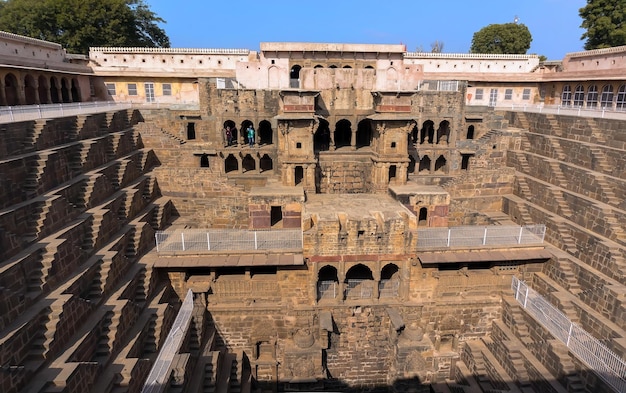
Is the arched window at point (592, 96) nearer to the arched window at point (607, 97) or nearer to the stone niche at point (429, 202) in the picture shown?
the arched window at point (607, 97)

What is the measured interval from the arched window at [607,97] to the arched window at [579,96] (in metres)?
1.83

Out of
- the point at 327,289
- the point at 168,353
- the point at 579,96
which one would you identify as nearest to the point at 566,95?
the point at 579,96

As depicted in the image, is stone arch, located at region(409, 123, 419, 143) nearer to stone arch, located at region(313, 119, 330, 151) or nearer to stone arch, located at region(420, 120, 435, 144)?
stone arch, located at region(420, 120, 435, 144)

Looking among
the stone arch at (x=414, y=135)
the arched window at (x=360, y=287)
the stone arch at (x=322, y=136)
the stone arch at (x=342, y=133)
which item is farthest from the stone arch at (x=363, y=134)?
the arched window at (x=360, y=287)

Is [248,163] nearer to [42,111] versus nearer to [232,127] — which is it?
[232,127]

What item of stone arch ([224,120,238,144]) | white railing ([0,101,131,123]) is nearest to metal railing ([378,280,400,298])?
stone arch ([224,120,238,144])

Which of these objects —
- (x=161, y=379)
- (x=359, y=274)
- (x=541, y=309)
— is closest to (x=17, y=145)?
(x=161, y=379)

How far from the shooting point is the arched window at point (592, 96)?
3039cm

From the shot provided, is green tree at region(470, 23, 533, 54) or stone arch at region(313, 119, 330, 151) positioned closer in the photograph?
stone arch at region(313, 119, 330, 151)

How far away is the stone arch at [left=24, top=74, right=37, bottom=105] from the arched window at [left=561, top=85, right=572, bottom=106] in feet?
140

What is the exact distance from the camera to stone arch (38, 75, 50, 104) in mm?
28609

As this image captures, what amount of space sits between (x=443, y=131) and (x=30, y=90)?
3098 centimetres

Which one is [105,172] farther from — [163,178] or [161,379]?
[161,379]

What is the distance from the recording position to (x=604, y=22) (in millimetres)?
35750
